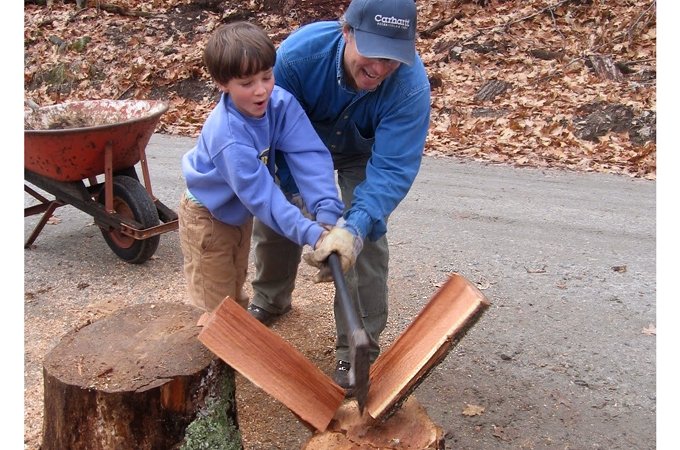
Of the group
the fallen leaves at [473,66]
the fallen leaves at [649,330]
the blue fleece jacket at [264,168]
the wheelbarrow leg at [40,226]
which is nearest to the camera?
the blue fleece jacket at [264,168]

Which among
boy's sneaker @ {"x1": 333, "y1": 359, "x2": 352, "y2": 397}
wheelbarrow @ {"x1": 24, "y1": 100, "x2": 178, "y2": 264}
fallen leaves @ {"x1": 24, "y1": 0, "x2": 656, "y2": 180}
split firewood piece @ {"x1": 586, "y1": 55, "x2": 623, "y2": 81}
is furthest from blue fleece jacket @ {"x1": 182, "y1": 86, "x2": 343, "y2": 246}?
split firewood piece @ {"x1": 586, "y1": 55, "x2": 623, "y2": 81}

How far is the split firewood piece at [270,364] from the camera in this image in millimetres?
2275

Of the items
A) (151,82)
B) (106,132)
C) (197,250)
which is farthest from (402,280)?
(151,82)

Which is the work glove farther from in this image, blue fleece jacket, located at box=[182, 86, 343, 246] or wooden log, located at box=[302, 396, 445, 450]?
wooden log, located at box=[302, 396, 445, 450]

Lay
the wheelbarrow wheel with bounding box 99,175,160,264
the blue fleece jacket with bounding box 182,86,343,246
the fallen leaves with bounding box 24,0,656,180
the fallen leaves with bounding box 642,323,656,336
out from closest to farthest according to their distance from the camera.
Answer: the blue fleece jacket with bounding box 182,86,343,246 → the fallen leaves with bounding box 642,323,656,336 → the wheelbarrow wheel with bounding box 99,175,160,264 → the fallen leaves with bounding box 24,0,656,180

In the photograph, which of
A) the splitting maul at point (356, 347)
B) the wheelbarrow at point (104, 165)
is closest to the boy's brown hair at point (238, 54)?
the splitting maul at point (356, 347)

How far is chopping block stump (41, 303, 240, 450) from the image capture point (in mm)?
2270

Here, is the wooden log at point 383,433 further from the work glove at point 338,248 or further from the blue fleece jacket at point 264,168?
the blue fleece jacket at point 264,168

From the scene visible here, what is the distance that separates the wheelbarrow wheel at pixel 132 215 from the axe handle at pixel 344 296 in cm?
245

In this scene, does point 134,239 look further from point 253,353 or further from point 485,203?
point 485,203

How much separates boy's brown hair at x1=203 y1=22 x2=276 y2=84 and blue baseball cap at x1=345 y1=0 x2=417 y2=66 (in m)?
0.34

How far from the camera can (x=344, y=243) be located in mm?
2463

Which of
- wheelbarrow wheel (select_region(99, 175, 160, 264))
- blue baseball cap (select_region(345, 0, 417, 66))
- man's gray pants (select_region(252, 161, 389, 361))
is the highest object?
blue baseball cap (select_region(345, 0, 417, 66))

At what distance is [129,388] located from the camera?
226cm
